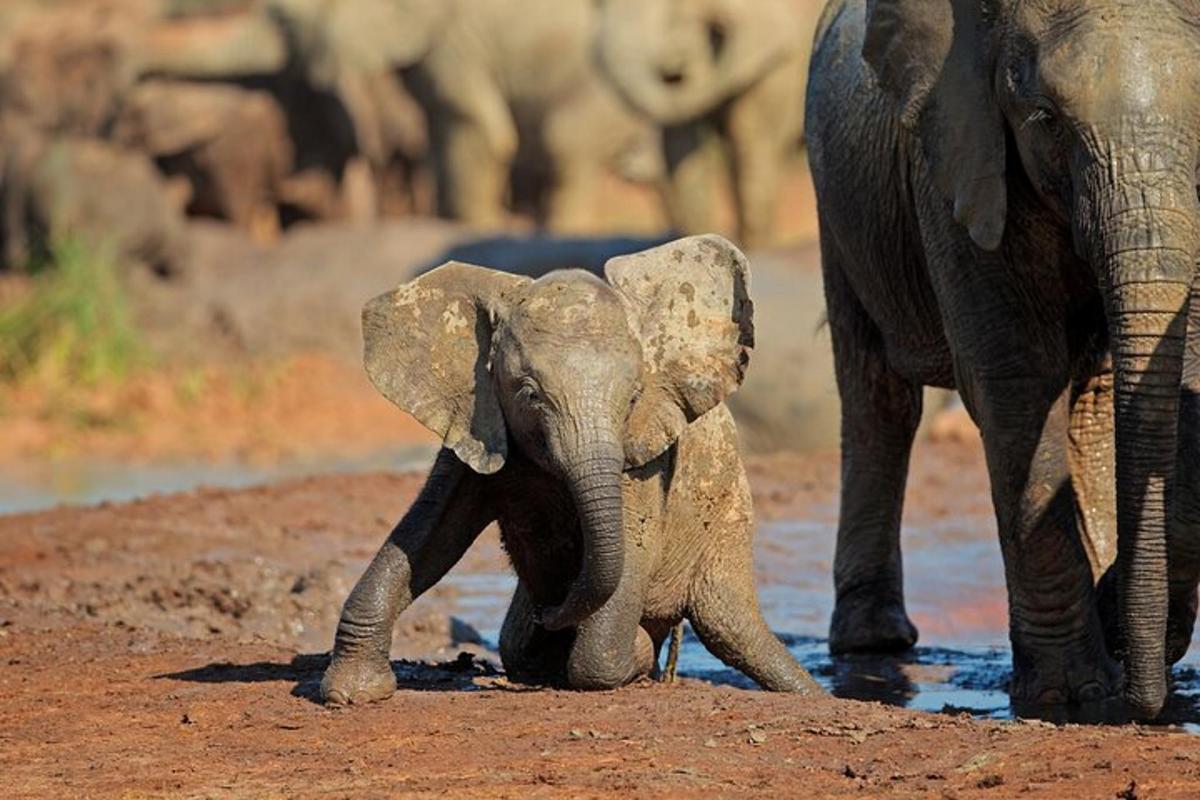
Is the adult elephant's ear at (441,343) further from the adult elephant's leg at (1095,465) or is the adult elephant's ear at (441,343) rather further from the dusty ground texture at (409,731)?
the adult elephant's leg at (1095,465)

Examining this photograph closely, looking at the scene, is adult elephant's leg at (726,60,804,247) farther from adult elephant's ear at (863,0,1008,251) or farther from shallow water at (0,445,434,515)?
adult elephant's ear at (863,0,1008,251)

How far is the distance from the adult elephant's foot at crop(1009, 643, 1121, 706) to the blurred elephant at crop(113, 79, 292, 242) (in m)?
11.3

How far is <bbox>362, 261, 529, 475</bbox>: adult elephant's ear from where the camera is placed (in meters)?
5.75

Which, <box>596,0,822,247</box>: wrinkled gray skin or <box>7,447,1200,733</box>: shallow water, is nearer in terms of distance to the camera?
<box>7,447,1200,733</box>: shallow water

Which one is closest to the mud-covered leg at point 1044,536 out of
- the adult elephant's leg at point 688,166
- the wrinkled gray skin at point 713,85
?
the wrinkled gray skin at point 713,85

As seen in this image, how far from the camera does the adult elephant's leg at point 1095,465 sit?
21.6 feet

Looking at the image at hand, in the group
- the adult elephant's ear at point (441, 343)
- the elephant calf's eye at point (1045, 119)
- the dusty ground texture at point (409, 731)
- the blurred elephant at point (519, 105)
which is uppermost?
the blurred elephant at point (519, 105)

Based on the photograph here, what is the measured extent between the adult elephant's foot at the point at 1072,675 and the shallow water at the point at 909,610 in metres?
0.05

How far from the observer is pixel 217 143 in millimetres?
17328

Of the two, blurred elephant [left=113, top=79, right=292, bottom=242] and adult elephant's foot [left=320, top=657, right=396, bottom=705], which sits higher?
blurred elephant [left=113, top=79, right=292, bottom=242]

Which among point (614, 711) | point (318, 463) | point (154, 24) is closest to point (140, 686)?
point (614, 711)

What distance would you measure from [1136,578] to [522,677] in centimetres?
144

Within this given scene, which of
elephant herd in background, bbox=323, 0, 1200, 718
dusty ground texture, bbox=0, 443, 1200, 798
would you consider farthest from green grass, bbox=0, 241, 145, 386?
elephant herd in background, bbox=323, 0, 1200, 718

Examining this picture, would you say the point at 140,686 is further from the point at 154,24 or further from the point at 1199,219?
the point at 154,24
